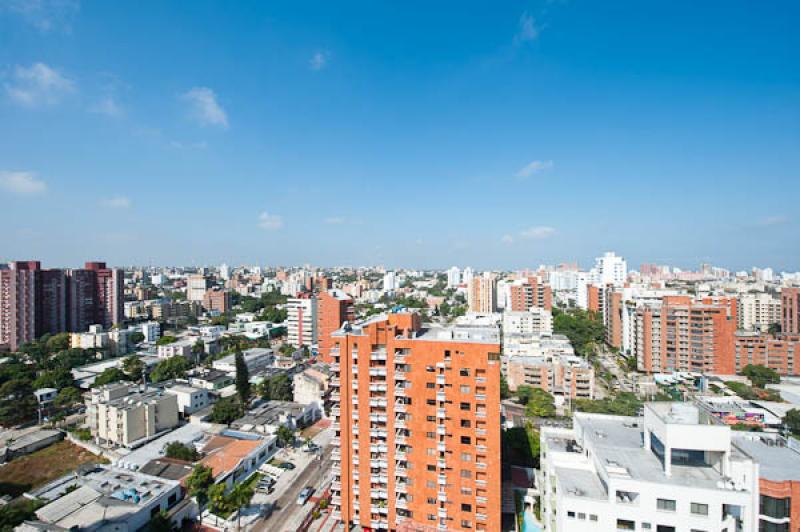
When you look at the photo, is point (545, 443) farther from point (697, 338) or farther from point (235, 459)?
point (697, 338)

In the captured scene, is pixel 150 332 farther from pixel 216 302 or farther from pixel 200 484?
pixel 200 484

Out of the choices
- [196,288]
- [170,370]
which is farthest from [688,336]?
[196,288]

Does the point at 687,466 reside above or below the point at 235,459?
above

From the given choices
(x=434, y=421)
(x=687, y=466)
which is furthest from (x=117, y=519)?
(x=687, y=466)

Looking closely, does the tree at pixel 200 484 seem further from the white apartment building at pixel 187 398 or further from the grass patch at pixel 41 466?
the white apartment building at pixel 187 398

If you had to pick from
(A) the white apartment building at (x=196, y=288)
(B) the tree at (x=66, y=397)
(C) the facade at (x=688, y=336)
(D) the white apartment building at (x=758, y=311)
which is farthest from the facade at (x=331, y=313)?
(A) the white apartment building at (x=196, y=288)

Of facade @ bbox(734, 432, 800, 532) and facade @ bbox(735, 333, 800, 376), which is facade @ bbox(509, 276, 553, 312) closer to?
facade @ bbox(735, 333, 800, 376)
